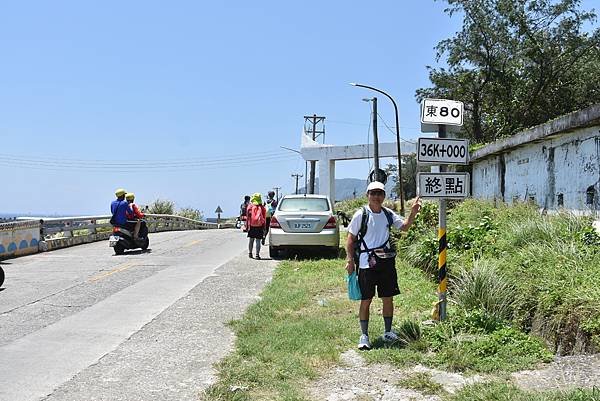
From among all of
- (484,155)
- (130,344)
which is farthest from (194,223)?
(130,344)

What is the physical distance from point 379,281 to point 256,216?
8.08m

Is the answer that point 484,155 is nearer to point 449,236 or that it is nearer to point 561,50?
point 449,236

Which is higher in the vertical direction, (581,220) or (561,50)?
(561,50)

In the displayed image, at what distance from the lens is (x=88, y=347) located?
6465 millimetres

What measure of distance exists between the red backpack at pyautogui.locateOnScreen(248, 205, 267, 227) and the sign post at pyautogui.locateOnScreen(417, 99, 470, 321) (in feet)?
25.3

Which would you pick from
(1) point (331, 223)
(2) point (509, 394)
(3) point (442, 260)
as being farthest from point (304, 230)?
(2) point (509, 394)

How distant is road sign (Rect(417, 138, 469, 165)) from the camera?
6605 millimetres

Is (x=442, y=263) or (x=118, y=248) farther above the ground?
(x=442, y=263)

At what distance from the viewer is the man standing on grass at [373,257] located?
20.6ft

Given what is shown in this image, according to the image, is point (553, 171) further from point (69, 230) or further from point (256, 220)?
point (69, 230)

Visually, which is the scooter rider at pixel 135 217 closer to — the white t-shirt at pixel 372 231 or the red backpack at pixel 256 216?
the red backpack at pixel 256 216

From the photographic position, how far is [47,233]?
17.6 meters

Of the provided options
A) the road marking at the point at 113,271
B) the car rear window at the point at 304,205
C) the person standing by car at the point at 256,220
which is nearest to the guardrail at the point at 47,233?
the road marking at the point at 113,271

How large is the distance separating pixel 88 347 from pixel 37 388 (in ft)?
4.37
